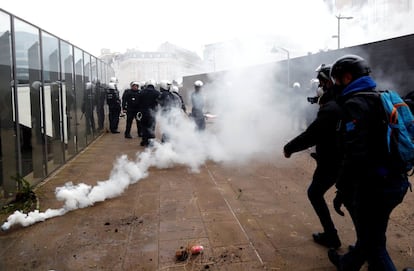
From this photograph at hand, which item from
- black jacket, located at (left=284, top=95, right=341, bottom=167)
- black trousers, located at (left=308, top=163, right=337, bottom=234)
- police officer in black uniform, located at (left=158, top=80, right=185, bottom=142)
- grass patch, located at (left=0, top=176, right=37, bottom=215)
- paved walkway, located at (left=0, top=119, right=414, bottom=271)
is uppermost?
police officer in black uniform, located at (left=158, top=80, right=185, bottom=142)

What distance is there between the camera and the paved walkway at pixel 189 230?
3625 mm

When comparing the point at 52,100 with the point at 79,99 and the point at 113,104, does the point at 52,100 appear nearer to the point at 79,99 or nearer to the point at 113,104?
the point at 79,99

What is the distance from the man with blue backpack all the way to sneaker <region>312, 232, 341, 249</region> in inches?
34.2

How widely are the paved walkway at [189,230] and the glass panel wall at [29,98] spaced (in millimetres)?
481

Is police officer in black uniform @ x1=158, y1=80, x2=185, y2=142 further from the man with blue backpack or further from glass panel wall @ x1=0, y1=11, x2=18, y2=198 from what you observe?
the man with blue backpack

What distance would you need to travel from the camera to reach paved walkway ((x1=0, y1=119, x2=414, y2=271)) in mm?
3625

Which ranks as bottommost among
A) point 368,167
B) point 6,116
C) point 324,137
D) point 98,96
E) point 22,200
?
point 22,200

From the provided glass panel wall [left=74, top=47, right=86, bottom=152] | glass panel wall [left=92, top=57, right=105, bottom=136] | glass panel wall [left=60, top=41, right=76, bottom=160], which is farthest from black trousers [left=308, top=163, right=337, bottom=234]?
glass panel wall [left=92, top=57, right=105, bottom=136]

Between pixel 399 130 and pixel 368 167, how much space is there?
1.11 ft

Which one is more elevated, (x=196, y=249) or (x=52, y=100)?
(x=52, y=100)

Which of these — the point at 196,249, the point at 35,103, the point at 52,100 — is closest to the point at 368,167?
the point at 196,249

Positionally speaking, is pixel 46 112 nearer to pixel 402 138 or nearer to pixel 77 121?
pixel 77 121

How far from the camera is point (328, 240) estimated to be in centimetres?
385

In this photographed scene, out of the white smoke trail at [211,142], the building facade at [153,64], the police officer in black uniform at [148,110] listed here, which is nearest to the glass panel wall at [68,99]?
the white smoke trail at [211,142]
